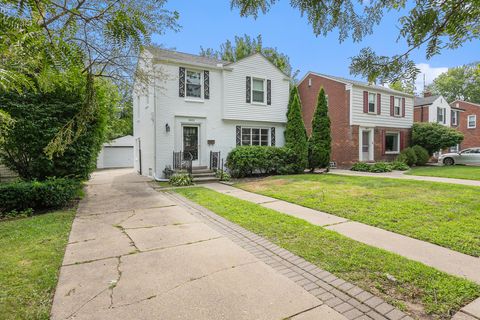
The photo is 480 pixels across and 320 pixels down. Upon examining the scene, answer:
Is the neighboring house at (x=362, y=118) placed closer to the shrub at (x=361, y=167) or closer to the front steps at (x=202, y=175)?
the shrub at (x=361, y=167)

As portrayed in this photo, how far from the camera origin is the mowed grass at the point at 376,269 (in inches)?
107

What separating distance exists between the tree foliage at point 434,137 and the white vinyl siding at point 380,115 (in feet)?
3.17

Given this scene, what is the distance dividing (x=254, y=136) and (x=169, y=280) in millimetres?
12929

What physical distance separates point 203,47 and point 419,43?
34815 millimetres

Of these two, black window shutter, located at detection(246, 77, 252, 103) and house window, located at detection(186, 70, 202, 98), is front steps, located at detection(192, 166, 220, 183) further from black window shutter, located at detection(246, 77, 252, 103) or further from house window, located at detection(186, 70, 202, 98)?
black window shutter, located at detection(246, 77, 252, 103)

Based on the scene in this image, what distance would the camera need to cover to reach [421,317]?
8.22 ft

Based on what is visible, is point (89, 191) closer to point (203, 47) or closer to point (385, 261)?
point (385, 261)

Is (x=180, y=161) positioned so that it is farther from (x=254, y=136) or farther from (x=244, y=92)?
(x=244, y=92)

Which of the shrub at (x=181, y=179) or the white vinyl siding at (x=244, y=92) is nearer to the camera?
the shrub at (x=181, y=179)

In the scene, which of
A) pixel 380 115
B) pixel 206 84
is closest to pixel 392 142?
pixel 380 115

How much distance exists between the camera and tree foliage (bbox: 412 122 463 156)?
59.8 feet

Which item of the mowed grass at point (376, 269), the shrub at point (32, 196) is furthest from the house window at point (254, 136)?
the mowed grass at point (376, 269)

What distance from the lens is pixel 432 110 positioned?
24.5m

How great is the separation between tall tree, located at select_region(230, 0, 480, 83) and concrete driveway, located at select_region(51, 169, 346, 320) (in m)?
2.24
